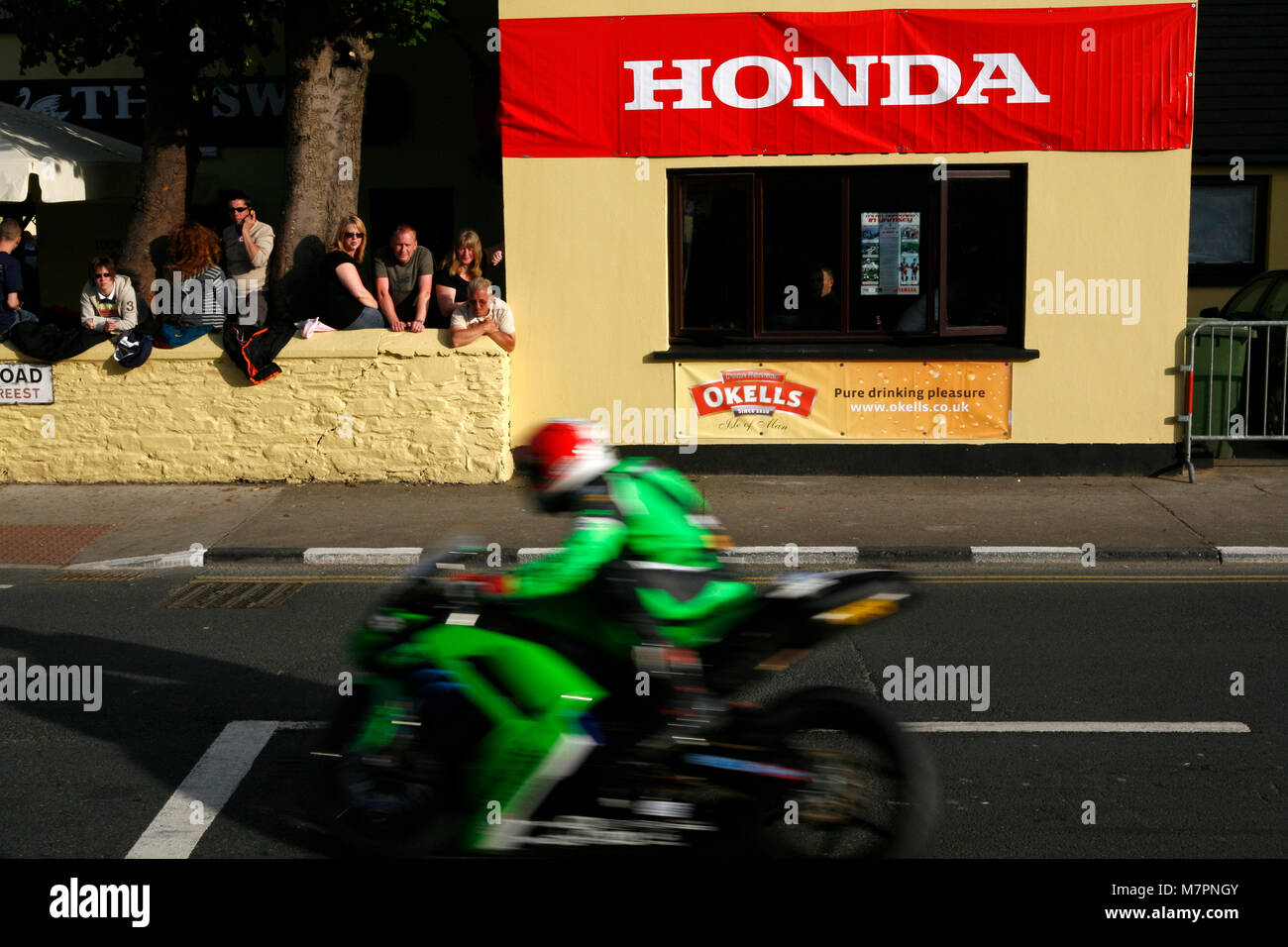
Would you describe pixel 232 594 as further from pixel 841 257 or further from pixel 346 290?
pixel 841 257

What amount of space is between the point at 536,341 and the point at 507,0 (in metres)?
3.04

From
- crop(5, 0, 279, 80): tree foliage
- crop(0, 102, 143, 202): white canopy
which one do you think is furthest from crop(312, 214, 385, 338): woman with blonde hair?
crop(0, 102, 143, 202): white canopy

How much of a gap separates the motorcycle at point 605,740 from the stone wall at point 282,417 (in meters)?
7.38

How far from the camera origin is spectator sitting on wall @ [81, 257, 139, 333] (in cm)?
1264

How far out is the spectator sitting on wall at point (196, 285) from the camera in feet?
41.0

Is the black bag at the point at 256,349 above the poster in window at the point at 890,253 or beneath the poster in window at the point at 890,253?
beneath

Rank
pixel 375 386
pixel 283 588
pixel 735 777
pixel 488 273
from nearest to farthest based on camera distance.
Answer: pixel 735 777
pixel 283 588
pixel 375 386
pixel 488 273

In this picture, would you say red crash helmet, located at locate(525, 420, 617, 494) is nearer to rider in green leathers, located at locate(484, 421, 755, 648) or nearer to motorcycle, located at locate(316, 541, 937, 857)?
rider in green leathers, located at locate(484, 421, 755, 648)

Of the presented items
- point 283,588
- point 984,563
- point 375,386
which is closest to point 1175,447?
point 984,563

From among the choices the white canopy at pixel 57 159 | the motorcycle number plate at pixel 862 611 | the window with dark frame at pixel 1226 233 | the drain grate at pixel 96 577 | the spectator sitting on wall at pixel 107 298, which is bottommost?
the drain grate at pixel 96 577

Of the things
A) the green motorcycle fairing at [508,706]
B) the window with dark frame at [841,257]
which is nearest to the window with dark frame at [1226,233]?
the window with dark frame at [841,257]

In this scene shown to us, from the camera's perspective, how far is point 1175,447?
12.4m

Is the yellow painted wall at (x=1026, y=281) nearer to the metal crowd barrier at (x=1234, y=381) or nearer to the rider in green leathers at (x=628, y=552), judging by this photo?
the metal crowd barrier at (x=1234, y=381)
